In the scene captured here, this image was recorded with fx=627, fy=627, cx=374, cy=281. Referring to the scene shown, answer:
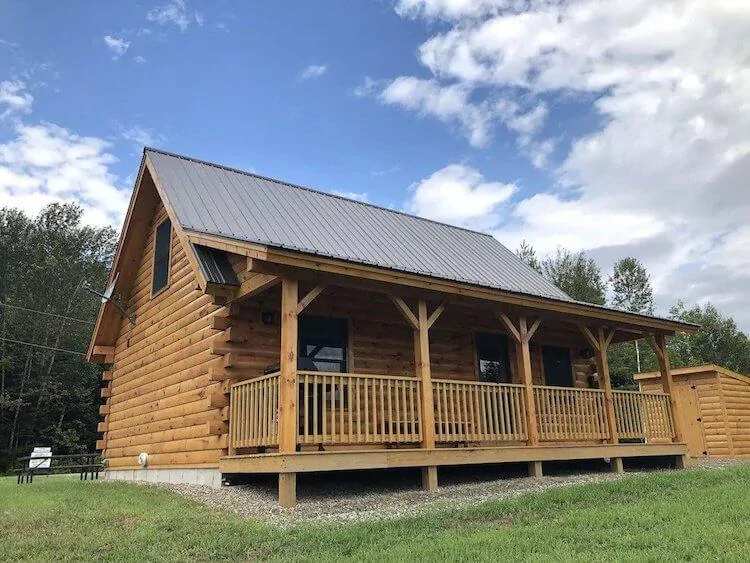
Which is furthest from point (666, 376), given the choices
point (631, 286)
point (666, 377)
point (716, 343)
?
point (716, 343)

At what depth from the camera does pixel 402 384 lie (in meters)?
9.80

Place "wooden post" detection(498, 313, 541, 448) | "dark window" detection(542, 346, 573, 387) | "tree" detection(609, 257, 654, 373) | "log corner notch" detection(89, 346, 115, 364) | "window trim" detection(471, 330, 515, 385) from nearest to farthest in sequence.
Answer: "wooden post" detection(498, 313, 541, 448) < "window trim" detection(471, 330, 515, 385) < "dark window" detection(542, 346, 573, 387) < "log corner notch" detection(89, 346, 115, 364) < "tree" detection(609, 257, 654, 373)

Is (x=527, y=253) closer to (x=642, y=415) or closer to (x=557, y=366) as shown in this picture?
(x=557, y=366)

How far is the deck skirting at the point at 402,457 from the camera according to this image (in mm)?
7859

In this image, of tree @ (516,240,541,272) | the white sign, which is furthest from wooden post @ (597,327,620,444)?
tree @ (516,240,541,272)

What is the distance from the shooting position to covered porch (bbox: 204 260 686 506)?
840 centimetres

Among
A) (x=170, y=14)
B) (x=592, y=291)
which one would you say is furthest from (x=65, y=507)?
(x=592, y=291)

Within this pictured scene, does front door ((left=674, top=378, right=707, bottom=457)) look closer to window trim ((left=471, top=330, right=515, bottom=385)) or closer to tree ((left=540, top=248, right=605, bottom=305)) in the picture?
window trim ((left=471, top=330, right=515, bottom=385))

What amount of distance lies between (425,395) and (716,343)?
46340 mm

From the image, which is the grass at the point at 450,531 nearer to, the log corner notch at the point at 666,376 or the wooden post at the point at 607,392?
the wooden post at the point at 607,392

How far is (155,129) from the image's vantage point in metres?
26.7

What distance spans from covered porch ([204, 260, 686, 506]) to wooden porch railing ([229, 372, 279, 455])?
18 mm

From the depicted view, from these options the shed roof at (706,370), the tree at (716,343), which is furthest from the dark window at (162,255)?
the tree at (716,343)

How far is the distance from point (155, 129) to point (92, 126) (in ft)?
16.1
